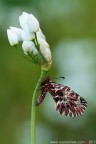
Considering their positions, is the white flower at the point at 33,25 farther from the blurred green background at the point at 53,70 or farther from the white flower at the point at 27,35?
the blurred green background at the point at 53,70

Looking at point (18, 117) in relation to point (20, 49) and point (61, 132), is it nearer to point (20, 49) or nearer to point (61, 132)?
point (61, 132)

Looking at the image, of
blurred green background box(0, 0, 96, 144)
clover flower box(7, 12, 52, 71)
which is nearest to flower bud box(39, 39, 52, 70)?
clover flower box(7, 12, 52, 71)

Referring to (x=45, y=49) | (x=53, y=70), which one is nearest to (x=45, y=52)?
(x=45, y=49)

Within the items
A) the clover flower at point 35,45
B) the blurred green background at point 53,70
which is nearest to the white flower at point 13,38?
the clover flower at point 35,45

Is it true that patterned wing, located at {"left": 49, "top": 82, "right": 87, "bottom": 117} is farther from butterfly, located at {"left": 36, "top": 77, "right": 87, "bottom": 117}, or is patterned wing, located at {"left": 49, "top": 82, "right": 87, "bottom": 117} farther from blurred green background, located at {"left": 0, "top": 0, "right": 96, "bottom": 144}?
blurred green background, located at {"left": 0, "top": 0, "right": 96, "bottom": 144}

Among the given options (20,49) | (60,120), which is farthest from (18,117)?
(20,49)

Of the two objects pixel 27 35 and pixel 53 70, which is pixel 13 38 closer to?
pixel 27 35
